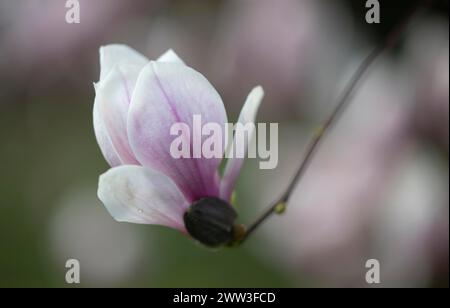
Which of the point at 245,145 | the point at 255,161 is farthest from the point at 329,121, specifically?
the point at 255,161

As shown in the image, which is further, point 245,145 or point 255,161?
point 255,161

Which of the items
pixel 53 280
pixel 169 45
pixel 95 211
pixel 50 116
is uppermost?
pixel 169 45

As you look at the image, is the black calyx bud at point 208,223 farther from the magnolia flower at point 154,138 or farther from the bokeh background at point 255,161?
the bokeh background at point 255,161

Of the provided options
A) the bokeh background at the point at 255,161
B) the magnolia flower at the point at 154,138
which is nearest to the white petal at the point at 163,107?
the magnolia flower at the point at 154,138

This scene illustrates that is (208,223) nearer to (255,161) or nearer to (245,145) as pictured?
(245,145)

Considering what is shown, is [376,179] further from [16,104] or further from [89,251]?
[16,104]

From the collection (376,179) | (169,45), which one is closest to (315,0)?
(169,45)

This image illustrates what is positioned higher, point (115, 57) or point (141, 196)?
point (115, 57)
